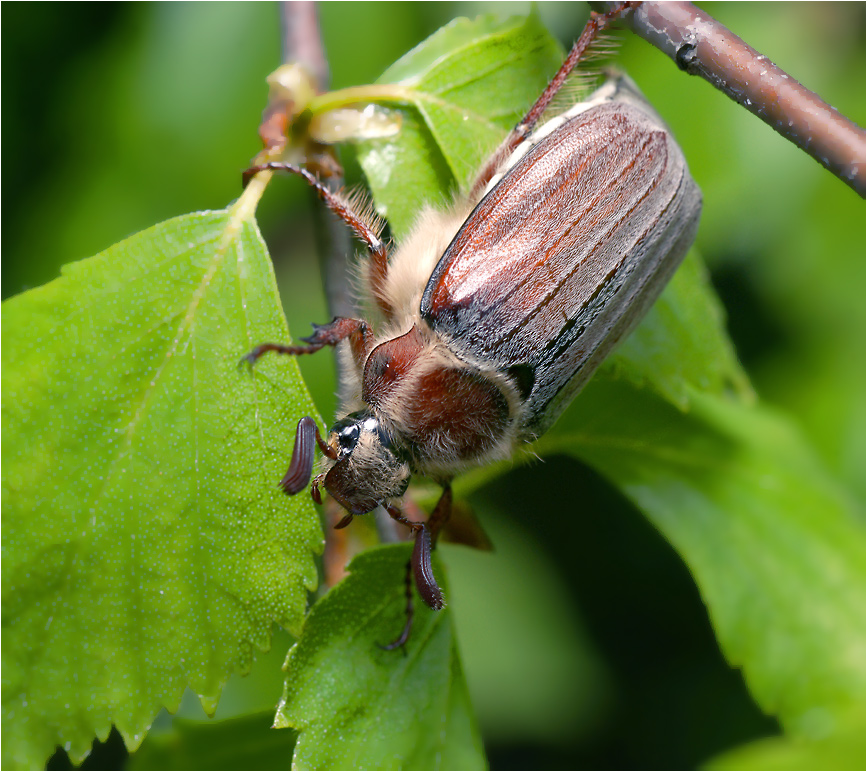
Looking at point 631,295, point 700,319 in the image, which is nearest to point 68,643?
point 631,295

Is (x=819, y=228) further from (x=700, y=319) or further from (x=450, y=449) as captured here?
(x=450, y=449)

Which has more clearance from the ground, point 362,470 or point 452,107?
point 452,107

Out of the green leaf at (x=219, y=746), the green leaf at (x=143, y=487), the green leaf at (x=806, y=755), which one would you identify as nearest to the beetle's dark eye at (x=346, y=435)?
the green leaf at (x=143, y=487)

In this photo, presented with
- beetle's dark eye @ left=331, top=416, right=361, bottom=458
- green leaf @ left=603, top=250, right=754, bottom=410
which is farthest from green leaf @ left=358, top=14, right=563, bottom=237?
green leaf @ left=603, top=250, right=754, bottom=410

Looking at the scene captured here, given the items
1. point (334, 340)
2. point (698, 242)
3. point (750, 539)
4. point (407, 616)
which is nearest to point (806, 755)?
point (750, 539)

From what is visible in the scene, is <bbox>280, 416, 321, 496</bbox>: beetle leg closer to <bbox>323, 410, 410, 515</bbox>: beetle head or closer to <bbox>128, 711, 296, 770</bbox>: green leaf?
<bbox>323, 410, 410, 515</bbox>: beetle head

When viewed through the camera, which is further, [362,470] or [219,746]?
[219,746]

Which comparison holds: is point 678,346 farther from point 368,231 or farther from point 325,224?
point 325,224

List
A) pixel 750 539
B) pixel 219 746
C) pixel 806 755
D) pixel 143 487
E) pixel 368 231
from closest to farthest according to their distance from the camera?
pixel 143 487, pixel 806 755, pixel 368 231, pixel 219 746, pixel 750 539
